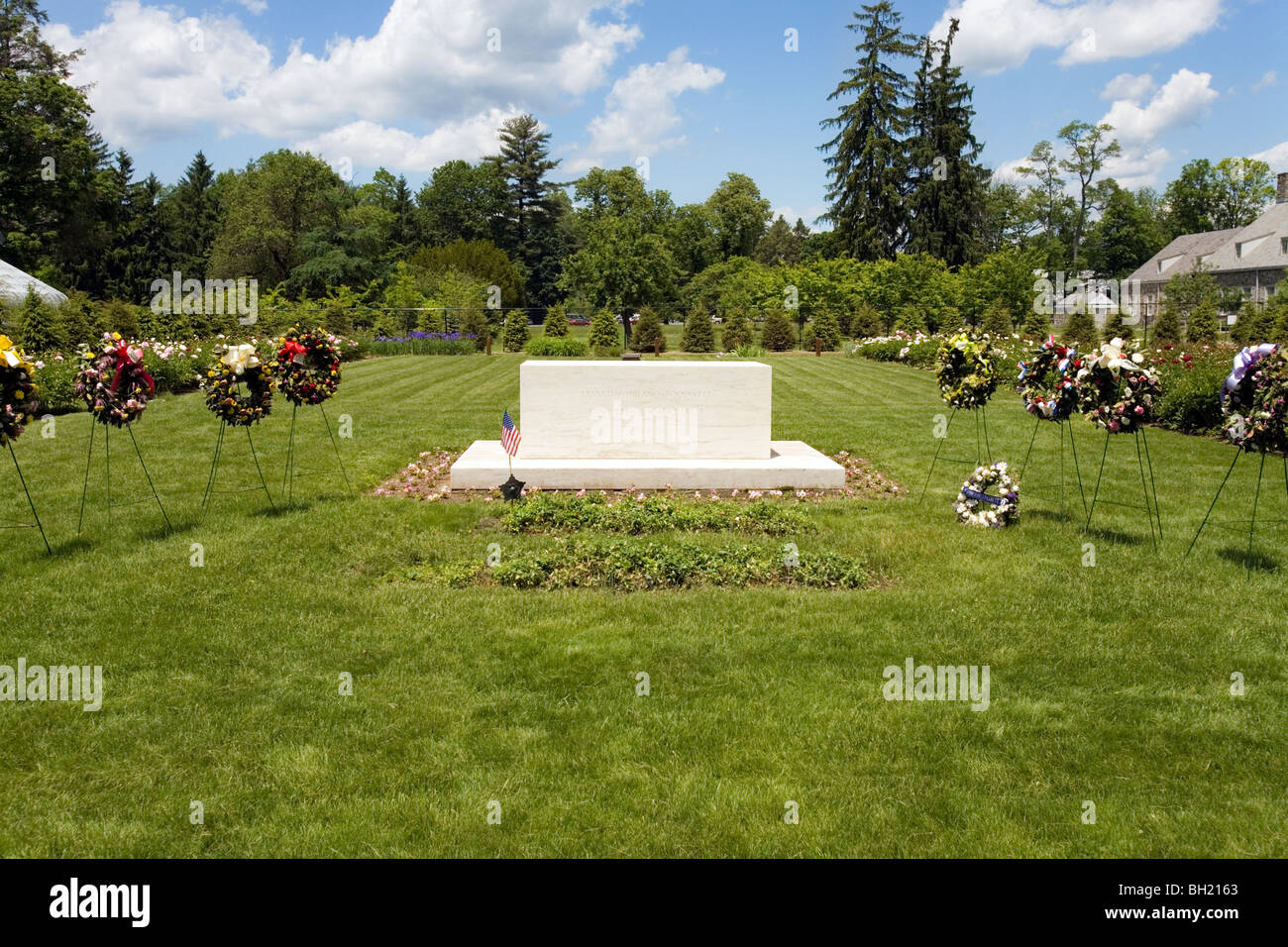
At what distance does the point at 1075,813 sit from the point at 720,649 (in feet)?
8.16

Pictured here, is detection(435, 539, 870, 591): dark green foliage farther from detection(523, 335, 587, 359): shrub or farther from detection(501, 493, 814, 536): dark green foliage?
detection(523, 335, 587, 359): shrub

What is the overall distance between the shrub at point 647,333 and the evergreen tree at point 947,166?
23.0 metres

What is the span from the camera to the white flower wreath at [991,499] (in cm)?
949

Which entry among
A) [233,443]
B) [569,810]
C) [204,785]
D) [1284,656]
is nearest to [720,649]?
[569,810]

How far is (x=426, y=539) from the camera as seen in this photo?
350 inches

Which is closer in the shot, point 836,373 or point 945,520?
point 945,520

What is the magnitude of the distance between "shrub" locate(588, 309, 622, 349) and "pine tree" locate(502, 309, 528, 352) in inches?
109

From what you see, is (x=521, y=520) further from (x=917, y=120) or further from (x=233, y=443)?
(x=917, y=120)

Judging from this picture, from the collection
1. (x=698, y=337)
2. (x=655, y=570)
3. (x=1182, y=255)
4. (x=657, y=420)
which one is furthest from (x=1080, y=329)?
(x=1182, y=255)

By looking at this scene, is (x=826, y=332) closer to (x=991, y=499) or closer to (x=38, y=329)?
(x=38, y=329)

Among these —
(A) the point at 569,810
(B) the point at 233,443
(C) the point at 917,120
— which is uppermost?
(C) the point at 917,120

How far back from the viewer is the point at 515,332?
35.6m

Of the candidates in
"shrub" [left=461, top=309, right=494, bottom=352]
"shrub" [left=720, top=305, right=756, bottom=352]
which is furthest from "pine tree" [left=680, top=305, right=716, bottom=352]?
"shrub" [left=461, top=309, right=494, bottom=352]

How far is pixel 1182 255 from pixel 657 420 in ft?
225
